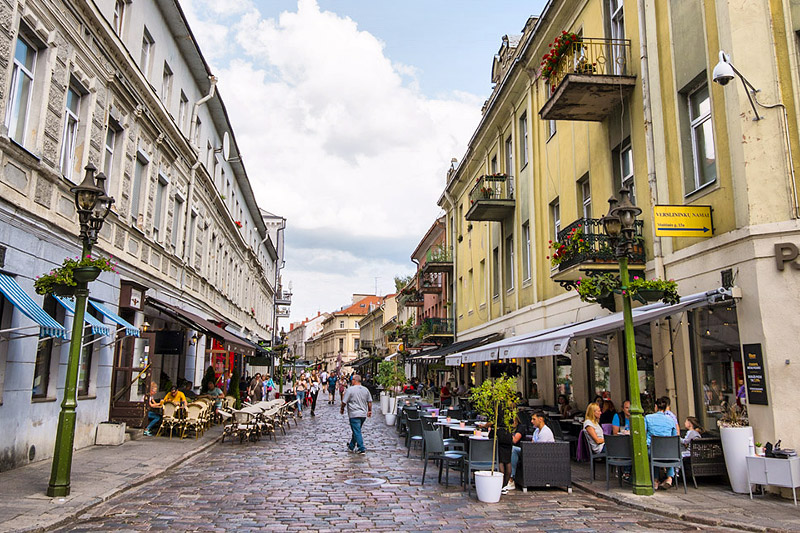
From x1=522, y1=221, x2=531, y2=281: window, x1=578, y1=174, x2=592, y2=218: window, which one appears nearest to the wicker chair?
x1=578, y1=174, x2=592, y2=218: window

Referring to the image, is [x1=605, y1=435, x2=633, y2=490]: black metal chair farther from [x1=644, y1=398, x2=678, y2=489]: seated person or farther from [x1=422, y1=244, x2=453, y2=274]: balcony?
[x1=422, y1=244, x2=453, y2=274]: balcony

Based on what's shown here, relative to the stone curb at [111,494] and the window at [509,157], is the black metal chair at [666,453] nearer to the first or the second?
the stone curb at [111,494]

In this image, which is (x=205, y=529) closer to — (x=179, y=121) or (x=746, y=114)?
(x=746, y=114)

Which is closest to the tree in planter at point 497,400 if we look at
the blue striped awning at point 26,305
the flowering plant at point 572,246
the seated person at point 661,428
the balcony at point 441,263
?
the seated person at point 661,428

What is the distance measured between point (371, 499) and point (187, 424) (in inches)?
348

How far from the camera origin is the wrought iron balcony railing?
1304 cm

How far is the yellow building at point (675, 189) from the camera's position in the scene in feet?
29.7

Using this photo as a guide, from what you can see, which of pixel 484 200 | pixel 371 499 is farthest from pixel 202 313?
pixel 371 499

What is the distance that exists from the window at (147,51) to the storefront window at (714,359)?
14293 millimetres

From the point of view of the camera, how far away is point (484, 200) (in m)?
20.5

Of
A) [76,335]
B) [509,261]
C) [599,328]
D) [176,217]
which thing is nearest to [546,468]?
[599,328]

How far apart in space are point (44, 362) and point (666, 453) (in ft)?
34.8

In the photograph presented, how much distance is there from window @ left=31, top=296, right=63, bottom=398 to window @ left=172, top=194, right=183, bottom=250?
335 inches

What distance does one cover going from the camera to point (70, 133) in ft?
39.5
